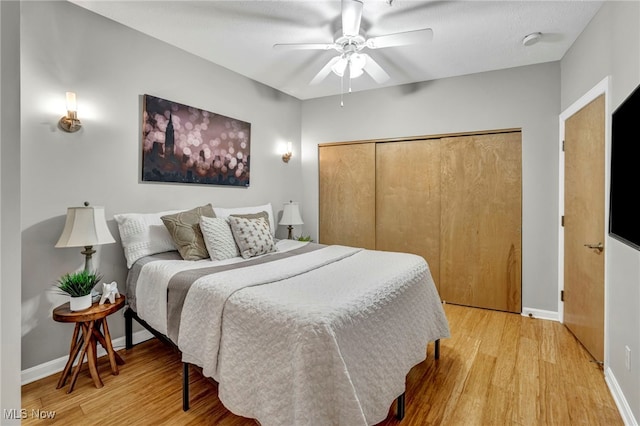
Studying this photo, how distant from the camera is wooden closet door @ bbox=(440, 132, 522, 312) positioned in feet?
11.0

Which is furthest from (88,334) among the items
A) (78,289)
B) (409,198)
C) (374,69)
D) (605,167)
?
(605,167)

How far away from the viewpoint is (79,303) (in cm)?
200

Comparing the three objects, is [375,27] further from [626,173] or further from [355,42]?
[626,173]

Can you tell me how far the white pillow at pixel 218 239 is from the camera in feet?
8.18

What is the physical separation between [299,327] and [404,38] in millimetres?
2031

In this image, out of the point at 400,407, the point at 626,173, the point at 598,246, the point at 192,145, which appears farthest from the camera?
the point at 192,145

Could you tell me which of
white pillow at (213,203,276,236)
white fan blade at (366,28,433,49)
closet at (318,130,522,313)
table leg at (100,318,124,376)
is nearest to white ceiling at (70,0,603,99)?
white fan blade at (366,28,433,49)

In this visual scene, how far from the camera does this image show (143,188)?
2.72 m

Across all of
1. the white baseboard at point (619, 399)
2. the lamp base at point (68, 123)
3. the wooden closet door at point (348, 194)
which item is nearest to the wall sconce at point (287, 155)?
the wooden closet door at point (348, 194)

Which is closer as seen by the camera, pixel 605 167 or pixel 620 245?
pixel 620 245

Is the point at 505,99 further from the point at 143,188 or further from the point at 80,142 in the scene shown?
the point at 80,142

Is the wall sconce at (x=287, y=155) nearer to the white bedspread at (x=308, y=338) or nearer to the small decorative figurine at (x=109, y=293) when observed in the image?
the white bedspread at (x=308, y=338)

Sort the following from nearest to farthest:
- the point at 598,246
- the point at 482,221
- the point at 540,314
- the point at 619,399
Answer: the point at 619,399, the point at 598,246, the point at 540,314, the point at 482,221

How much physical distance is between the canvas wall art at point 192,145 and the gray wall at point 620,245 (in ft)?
10.7
